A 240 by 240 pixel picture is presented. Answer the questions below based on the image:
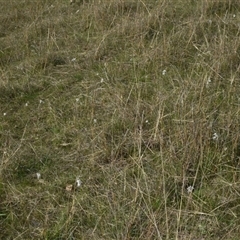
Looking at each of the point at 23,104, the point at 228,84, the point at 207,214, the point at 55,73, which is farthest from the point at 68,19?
the point at 207,214

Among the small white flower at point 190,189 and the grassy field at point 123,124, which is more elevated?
the small white flower at point 190,189

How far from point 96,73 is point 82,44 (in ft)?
2.57

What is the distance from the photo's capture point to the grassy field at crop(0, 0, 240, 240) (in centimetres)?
263

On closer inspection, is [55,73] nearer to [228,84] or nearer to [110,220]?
[228,84]

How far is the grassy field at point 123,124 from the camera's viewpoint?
103 inches

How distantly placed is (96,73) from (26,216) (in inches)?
77.0

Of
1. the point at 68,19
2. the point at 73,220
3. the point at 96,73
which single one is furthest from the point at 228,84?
the point at 68,19

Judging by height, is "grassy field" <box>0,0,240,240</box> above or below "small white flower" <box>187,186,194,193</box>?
below

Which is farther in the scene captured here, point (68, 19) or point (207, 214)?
point (68, 19)

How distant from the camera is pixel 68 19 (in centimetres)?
566

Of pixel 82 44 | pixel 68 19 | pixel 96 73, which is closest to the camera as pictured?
pixel 96 73

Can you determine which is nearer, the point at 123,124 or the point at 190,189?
the point at 190,189

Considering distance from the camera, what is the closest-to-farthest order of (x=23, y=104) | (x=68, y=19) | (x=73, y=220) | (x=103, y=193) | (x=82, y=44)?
(x=73, y=220)
(x=103, y=193)
(x=23, y=104)
(x=82, y=44)
(x=68, y=19)

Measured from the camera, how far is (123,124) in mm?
3395
